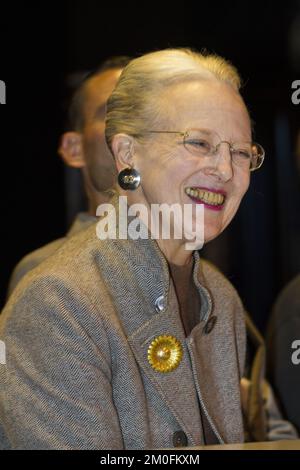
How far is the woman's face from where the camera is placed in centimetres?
126

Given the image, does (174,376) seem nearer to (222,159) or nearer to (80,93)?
(222,159)

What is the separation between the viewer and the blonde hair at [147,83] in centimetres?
127

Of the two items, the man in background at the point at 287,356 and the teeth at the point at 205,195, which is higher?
the teeth at the point at 205,195

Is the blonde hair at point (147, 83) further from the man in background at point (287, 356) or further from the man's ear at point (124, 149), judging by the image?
the man in background at point (287, 356)

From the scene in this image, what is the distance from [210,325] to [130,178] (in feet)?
0.91

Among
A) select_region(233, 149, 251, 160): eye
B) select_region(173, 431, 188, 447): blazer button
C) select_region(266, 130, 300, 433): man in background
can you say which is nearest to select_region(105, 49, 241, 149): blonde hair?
select_region(233, 149, 251, 160): eye

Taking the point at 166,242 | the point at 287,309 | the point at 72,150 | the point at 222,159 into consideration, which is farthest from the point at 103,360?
the point at 287,309

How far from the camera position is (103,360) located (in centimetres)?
118

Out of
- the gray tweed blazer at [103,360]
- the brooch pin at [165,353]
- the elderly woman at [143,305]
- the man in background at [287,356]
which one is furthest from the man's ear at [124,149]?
the man in background at [287,356]

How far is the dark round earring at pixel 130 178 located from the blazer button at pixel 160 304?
17cm

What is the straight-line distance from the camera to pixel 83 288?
47.4 inches

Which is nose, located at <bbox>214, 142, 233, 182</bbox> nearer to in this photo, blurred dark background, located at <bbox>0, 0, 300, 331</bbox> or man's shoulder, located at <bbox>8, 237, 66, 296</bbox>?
blurred dark background, located at <bbox>0, 0, 300, 331</bbox>

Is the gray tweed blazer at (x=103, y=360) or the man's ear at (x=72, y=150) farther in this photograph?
the man's ear at (x=72, y=150)

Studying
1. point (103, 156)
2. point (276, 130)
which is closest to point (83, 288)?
point (103, 156)
